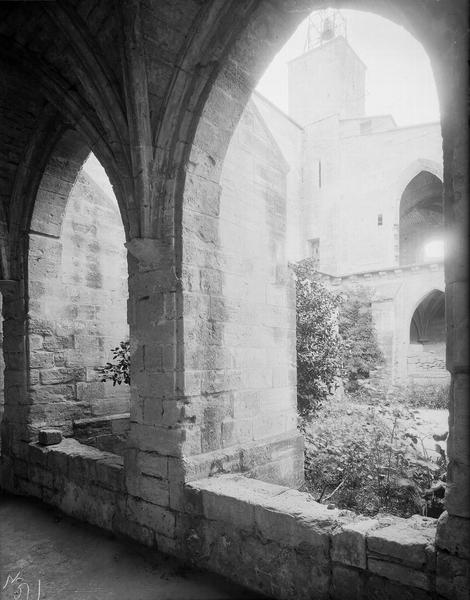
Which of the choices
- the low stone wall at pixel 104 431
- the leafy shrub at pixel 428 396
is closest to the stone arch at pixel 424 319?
the leafy shrub at pixel 428 396

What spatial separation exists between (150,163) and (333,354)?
173 inches

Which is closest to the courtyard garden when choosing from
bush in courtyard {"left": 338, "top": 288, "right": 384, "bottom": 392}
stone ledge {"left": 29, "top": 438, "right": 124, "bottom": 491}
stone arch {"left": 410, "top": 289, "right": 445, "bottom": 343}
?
stone ledge {"left": 29, "top": 438, "right": 124, "bottom": 491}

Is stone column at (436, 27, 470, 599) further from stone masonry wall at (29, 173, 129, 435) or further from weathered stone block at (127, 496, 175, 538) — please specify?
stone masonry wall at (29, 173, 129, 435)

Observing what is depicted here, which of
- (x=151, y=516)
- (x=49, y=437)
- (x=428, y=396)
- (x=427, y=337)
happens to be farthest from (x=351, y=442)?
(x=427, y=337)

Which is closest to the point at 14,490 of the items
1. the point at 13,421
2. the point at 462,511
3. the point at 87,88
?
the point at 13,421

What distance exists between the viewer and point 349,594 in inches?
91.0

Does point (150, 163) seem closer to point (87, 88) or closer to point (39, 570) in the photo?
point (87, 88)

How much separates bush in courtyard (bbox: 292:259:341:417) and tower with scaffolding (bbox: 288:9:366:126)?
1968 cm

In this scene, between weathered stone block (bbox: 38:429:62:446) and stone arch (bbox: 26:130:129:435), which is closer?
weathered stone block (bbox: 38:429:62:446)

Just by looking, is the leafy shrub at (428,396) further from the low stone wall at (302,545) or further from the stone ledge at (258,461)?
the low stone wall at (302,545)

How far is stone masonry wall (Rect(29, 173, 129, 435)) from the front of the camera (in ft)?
17.2

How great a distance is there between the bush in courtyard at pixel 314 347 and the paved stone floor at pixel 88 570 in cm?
359

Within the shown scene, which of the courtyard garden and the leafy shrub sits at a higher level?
the courtyard garden

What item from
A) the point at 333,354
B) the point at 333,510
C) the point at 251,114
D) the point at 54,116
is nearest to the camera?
the point at 333,510
